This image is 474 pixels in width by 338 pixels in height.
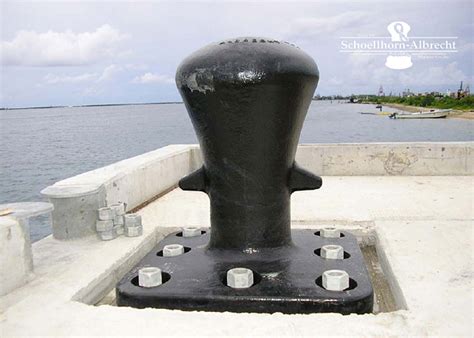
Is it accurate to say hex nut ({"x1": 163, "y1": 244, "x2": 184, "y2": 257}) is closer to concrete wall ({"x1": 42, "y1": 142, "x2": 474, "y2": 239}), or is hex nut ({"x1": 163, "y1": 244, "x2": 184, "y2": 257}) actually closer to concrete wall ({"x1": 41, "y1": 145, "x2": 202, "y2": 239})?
concrete wall ({"x1": 41, "y1": 145, "x2": 202, "y2": 239})

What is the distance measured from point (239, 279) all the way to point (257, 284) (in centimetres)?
9

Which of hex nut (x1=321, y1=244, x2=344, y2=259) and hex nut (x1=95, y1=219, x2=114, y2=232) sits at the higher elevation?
hex nut (x1=95, y1=219, x2=114, y2=232)

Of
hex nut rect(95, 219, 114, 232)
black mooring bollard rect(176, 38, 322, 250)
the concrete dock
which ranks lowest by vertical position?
the concrete dock

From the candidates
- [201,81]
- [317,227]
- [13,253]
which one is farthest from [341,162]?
[13,253]

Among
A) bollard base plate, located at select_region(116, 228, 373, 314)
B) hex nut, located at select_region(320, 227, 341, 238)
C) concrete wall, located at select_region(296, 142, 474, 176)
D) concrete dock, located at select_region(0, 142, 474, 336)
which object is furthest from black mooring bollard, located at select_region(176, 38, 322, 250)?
concrete wall, located at select_region(296, 142, 474, 176)

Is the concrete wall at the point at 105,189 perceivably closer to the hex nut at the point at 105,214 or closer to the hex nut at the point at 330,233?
the hex nut at the point at 105,214

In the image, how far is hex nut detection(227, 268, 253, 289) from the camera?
1899mm

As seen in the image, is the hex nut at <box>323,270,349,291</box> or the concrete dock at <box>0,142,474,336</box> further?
the hex nut at <box>323,270,349,291</box>

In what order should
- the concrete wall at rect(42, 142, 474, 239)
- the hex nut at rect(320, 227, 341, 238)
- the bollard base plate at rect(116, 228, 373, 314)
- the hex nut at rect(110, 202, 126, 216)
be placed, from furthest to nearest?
the concrete wall at rect(42, 142, 474, 239), the hex nut at rect(110, 202, 126, 216), the hex nut at rect(320, 227, 341, 238), the bollard base plate at rect(116, 228, 373, 314)

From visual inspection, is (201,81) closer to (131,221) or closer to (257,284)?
(257,284)

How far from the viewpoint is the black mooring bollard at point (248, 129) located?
2031mm

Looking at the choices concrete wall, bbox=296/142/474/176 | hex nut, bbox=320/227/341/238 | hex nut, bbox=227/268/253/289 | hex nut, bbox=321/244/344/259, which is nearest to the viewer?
hex nut, bbox=227/268/253/289

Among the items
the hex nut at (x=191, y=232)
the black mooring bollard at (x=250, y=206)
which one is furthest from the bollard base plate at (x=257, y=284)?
the hex nut at (x=191, y=232)

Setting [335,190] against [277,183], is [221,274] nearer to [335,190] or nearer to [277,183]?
[277,183]
